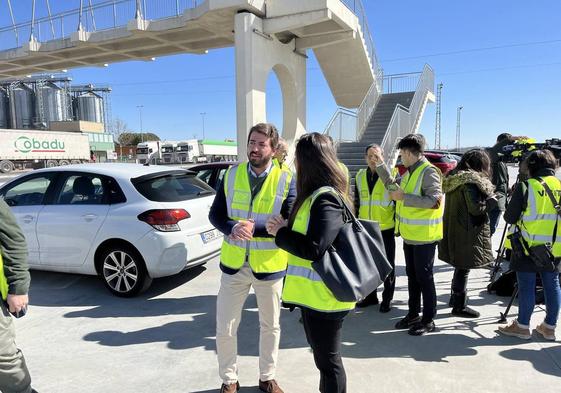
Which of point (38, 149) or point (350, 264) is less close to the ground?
point (38, 149)

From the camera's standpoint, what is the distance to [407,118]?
46.2 ft

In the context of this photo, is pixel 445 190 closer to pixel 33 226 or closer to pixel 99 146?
pixel 33 226

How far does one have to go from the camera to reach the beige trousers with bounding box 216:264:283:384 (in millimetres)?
2660

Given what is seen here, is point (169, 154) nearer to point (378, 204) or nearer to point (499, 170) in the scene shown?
point (499, 170)

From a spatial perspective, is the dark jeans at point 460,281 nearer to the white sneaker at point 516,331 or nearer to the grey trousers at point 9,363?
the white sneaker at point 516,331

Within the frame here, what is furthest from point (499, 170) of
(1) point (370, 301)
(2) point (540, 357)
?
(2) point (540, 357)

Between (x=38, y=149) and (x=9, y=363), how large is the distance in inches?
1541

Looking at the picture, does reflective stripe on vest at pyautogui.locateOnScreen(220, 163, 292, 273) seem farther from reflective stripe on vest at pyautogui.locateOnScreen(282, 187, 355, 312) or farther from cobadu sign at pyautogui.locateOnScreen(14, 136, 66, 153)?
cobadu sign at pyautogui.locateOnScreen(14, 136, 66, 153)

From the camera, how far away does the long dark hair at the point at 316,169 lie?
2064 millimetres

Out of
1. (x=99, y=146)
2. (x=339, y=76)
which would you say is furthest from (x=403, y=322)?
(x=99, y=146)

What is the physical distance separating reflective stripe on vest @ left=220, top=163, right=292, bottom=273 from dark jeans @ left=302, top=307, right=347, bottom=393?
57 cm

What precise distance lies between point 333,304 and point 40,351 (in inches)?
114

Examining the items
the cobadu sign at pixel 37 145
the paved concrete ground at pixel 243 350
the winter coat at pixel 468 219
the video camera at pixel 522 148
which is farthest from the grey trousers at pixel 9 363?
the cobadu sign at pixel 37 145

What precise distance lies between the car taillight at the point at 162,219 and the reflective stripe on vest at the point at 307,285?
2.60 metres
